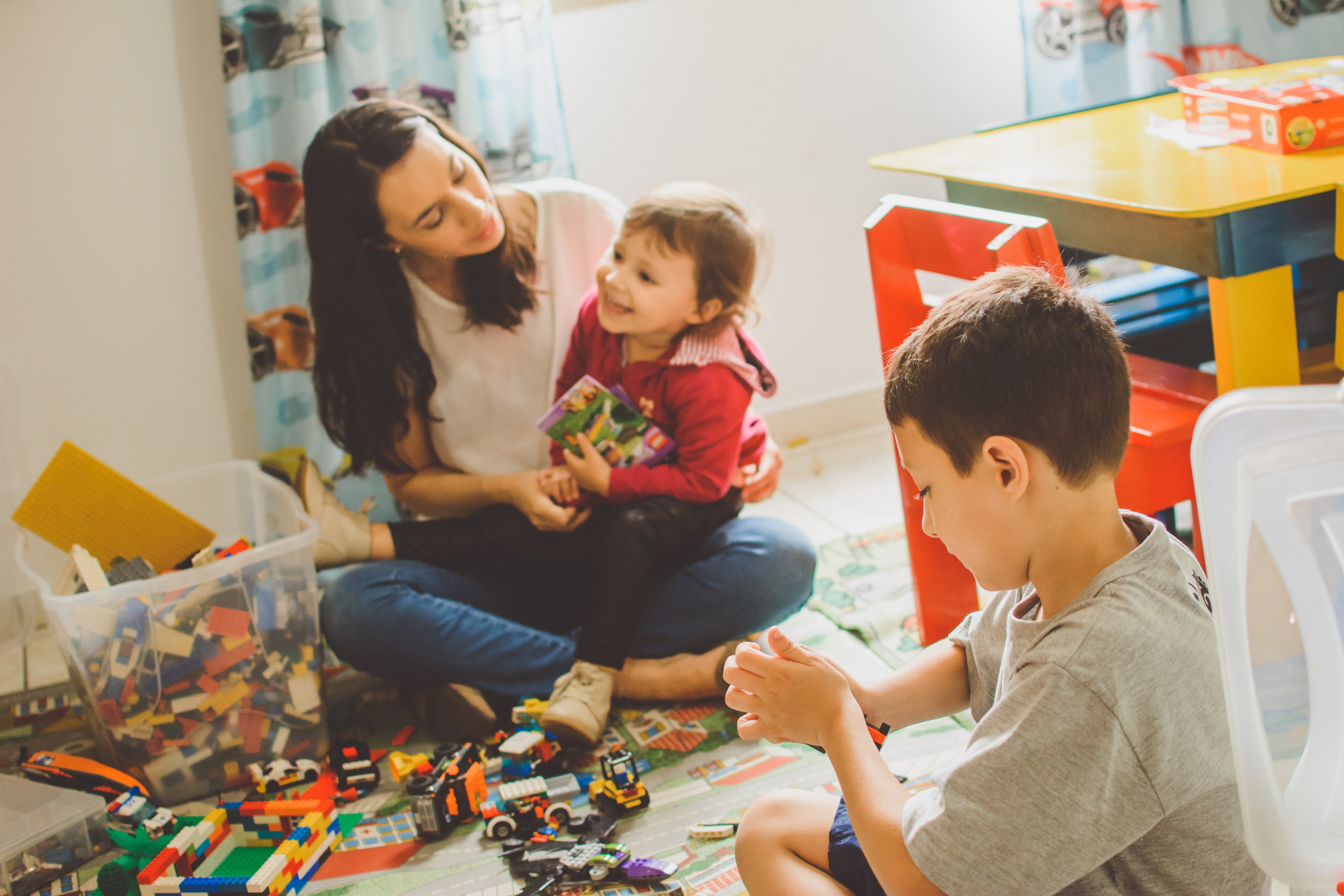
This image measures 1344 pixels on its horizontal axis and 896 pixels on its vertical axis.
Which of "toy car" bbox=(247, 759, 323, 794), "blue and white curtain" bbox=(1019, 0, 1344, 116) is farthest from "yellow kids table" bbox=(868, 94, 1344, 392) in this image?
"toy car" bbox=(247, 759, 323, 794)

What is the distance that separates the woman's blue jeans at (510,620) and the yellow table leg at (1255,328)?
0.64m

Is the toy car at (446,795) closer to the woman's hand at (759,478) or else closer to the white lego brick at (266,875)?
the white lego brick at (266,875)

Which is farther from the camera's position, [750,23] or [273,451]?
[750,23]

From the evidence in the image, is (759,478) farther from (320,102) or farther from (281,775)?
(320,102)

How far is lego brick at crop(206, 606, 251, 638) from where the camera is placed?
1.41 metres

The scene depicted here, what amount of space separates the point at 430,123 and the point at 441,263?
0.22 meters

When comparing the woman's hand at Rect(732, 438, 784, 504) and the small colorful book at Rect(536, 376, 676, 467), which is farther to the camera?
the woman's hand at Rect(732, 438, 784, 504)

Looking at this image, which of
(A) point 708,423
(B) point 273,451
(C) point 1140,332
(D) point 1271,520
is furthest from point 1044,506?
(B) point 273,451

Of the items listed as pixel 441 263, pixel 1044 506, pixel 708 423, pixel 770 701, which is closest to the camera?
pixel 1044 506

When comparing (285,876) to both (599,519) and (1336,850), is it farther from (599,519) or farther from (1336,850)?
(1336,850)

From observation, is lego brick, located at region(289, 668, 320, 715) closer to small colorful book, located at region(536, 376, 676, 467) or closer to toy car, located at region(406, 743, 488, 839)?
toy car, located at region(406, 743, 488, 839)

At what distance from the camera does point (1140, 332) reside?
66.0 inches

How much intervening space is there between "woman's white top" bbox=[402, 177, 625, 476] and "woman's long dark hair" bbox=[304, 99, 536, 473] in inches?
1.3

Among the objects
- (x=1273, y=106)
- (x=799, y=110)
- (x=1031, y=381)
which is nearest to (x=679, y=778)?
(x=1031, y=381)
